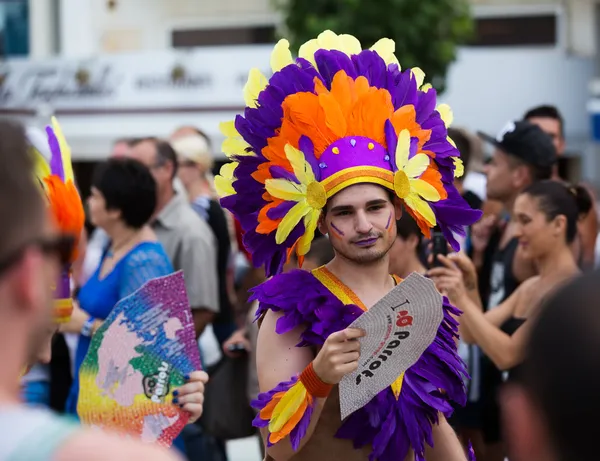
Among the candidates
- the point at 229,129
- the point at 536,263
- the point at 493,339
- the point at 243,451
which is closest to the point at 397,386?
the point at 229,129

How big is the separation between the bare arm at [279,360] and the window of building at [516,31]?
17.1 metres

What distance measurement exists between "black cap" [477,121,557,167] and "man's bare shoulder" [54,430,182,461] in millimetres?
4917

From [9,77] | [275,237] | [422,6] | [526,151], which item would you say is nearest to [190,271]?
[526,151]

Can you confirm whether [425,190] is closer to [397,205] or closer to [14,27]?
[397,205]

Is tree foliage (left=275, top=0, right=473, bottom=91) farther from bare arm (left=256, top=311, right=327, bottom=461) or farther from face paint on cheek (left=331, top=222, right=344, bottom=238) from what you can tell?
bare arm (left=256, top=311, right=327, bottom=461)

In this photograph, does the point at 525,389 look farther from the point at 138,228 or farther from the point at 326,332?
the point at 138,228

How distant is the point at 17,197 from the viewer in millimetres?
1539

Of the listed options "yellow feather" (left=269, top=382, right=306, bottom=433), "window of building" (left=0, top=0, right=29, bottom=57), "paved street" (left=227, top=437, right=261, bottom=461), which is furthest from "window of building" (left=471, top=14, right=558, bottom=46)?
"yellow feather" (left=269, top=382, right=306, bottom=433)

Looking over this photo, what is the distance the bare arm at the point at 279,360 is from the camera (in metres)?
3.28

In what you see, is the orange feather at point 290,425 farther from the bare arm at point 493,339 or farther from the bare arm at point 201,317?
the bare arm at point 201,317

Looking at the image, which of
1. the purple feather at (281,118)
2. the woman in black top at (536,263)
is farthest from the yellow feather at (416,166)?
the woman in black top at (536,263)

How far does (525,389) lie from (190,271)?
4903mm

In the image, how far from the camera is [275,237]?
3547mm

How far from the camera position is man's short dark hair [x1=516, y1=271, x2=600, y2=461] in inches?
57.0
